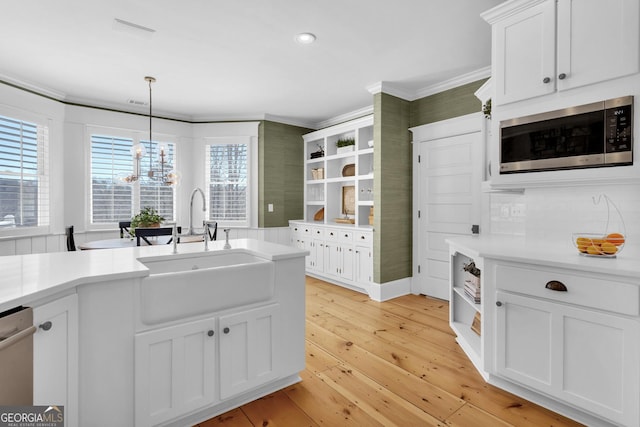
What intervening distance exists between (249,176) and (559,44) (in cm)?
441

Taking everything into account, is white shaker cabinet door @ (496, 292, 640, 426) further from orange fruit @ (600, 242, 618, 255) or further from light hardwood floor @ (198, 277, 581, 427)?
orange fruit @ (600, 242, 618, 255)

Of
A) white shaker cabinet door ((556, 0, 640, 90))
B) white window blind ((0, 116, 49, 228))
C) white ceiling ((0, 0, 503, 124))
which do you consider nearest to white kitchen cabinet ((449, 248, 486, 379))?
white shaker cabinet door ((556, 0, 640, 90))

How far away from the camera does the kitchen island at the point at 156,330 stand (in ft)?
4.36

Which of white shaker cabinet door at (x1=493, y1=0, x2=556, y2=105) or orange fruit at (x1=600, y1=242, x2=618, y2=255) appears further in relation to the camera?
white shaker cabinet door at (x1=493, y1=0, x2=556, y2=105)

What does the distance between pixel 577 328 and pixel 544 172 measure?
971 mm

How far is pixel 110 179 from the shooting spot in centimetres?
474

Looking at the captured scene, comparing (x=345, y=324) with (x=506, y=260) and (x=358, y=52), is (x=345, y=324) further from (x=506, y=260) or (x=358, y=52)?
(x=358, y=52)

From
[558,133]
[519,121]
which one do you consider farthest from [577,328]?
[519,121]

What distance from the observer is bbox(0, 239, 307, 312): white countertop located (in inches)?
47.3

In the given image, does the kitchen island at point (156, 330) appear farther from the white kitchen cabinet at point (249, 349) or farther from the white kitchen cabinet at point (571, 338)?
the white kitchen cabinet at point (571, 338)

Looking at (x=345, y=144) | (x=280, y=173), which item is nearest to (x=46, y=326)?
(x=345, y=144)

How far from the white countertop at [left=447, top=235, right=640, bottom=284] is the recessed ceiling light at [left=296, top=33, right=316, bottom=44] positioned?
7.22ft

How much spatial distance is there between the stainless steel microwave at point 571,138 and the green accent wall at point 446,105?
1.56 metres

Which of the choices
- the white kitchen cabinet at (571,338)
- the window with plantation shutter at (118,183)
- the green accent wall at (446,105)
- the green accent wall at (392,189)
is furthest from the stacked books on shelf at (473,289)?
A: the window with plantation shutter at (118,183)
